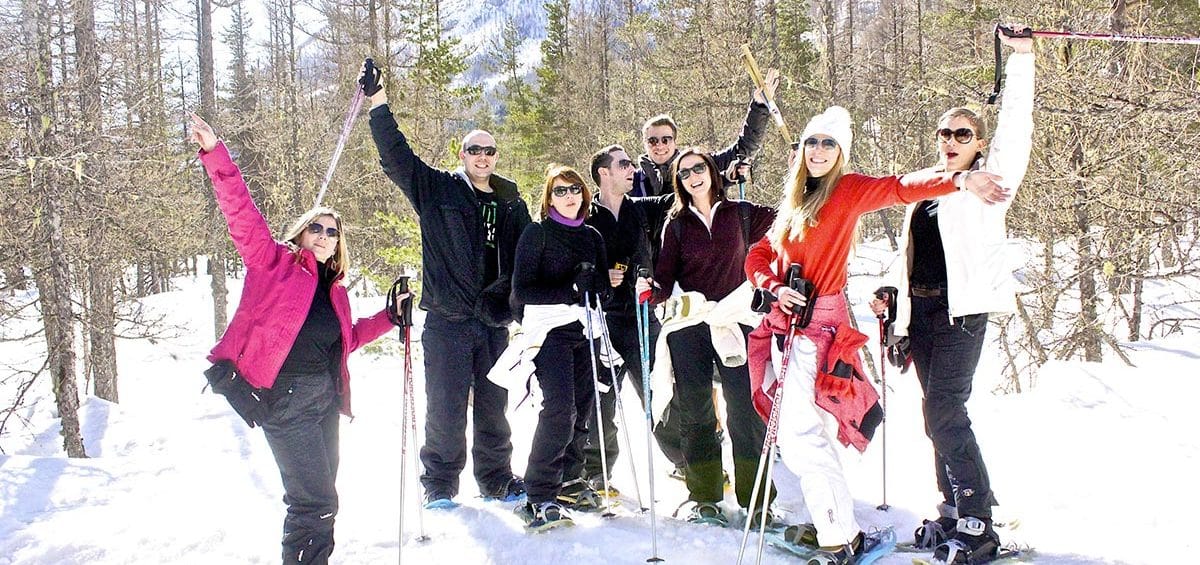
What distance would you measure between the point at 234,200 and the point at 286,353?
79 cm

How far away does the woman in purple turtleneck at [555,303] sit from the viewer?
4.42 meters

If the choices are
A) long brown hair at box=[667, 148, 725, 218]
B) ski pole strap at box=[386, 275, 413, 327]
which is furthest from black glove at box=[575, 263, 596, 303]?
ski pole strap at box=[386, 275, 413, 327]

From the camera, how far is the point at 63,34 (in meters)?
10.7

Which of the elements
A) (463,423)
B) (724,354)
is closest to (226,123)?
(463,423)

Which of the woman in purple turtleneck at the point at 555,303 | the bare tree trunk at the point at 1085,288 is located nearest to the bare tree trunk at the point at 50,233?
the woman in purple turtleneck at the point at 555,303

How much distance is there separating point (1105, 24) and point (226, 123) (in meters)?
15.2

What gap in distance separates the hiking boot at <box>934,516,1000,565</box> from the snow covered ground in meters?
0.23

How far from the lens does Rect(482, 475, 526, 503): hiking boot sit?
5.03m

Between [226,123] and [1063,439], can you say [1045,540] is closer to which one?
[1063,439]

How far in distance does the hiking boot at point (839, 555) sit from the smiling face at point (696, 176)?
1.99 m

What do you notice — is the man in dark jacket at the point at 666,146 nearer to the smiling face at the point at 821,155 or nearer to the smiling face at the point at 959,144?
the smiling face at the point at 821,155

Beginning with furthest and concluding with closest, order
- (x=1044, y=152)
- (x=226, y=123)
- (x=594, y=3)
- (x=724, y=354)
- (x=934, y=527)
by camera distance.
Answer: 1. (x=594, y=3)
2. (x=226, y=123)
3. (x=1044, y=152)
4. (x=724, y=354)
5. (x=934, y=527)

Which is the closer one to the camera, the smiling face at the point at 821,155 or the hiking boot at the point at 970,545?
the hiking boot at the point at 970,545

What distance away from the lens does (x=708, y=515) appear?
438cm
